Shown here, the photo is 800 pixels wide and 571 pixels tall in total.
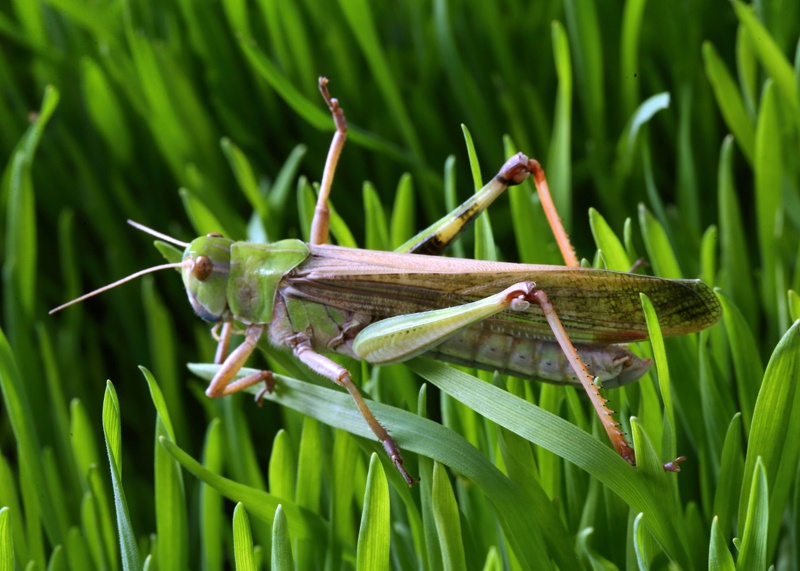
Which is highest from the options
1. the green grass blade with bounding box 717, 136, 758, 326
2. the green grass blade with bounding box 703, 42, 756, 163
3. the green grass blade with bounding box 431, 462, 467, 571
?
the green grass blade with bounding box 703, 42, 756, 163

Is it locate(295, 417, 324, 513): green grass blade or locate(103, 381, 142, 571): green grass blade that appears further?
locate(295, 417, 324, 513): green grass blade

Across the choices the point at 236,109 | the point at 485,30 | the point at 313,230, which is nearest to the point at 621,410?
the point at 313,230

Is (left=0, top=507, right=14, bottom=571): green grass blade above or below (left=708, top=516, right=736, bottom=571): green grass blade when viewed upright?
above

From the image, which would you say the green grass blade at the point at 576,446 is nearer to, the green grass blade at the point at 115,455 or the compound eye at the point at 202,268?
the green grass blade at the point at 115,455

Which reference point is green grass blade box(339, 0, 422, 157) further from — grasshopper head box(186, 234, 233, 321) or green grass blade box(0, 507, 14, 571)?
green grass blade box(0, 507, 14, 571)

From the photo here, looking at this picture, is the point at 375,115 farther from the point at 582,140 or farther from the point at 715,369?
the point at 715,369

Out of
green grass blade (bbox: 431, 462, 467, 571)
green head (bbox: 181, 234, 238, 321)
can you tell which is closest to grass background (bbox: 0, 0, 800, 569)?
green grass blade (bbox: 431, 462, 467, 571)

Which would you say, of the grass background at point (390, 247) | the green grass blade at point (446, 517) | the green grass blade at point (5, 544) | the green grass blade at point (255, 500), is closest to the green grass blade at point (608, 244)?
the grass background at point (390, 247)
